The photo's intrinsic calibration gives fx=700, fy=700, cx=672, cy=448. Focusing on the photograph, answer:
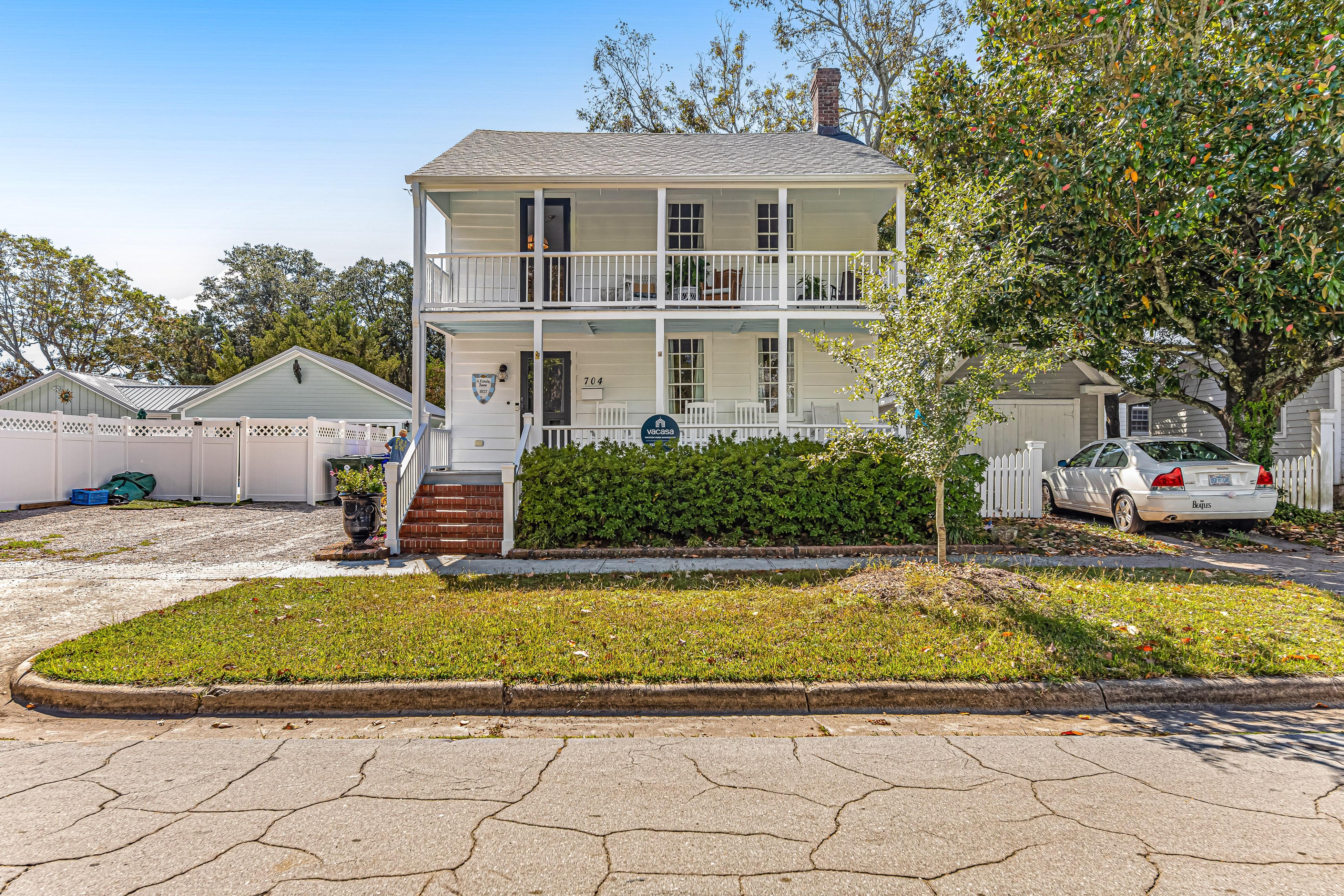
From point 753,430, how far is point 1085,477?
233 inches

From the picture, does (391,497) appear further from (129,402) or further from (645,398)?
(129,402)

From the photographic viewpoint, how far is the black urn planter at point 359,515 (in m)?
9.99

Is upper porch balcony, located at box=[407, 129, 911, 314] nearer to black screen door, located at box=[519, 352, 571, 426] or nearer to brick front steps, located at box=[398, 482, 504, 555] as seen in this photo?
black screen door, located at box=[519, 352, 571, 426]

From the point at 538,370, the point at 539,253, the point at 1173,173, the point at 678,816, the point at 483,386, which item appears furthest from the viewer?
the point at 483,386

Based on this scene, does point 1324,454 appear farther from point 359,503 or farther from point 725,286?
point 359,503

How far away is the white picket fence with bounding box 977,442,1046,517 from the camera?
12102 millimetres

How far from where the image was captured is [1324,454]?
1235cm

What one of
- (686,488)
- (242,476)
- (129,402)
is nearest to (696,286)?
(686,488)

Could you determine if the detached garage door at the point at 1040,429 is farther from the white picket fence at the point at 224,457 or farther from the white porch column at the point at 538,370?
the white picket fence at the point at 224,457

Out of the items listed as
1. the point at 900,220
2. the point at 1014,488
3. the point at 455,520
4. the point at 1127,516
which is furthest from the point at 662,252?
the point at 1127,516

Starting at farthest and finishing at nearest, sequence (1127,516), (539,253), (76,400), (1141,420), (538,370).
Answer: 1. (76,400)
2. (1141,420)
3. (538,370)
4. (539,253)
5. (1127,516)

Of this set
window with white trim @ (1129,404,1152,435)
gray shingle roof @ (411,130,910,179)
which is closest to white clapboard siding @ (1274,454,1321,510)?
window with white trim @ (1129,404,1152,435)

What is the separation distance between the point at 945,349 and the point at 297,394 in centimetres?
2482

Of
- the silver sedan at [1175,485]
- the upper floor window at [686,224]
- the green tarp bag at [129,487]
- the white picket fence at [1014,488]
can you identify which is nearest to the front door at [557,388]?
the upper floor window at [686,224]
